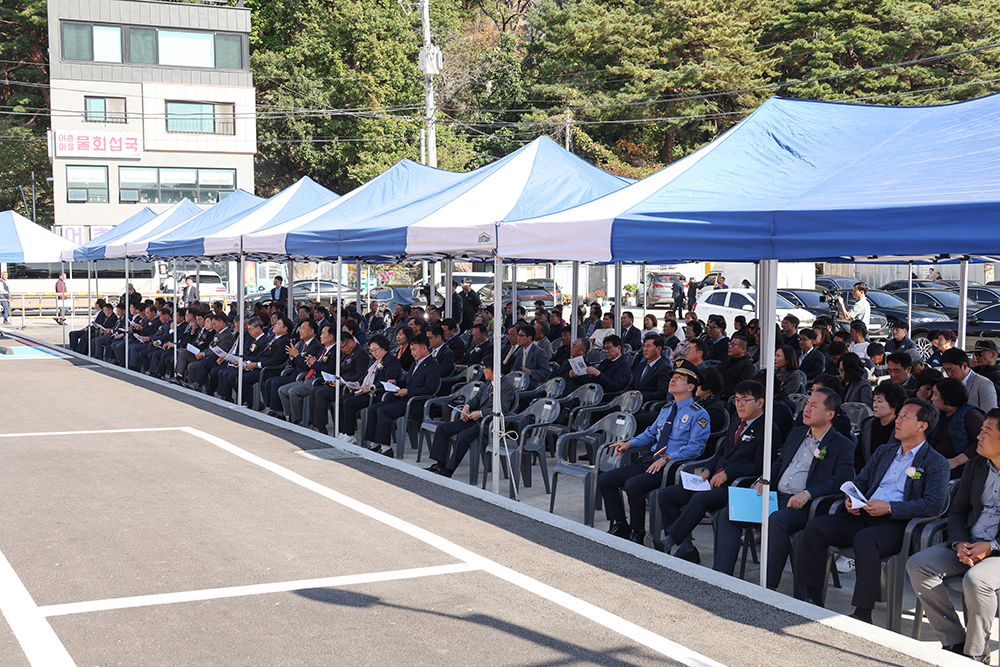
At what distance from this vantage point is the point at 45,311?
126 feet

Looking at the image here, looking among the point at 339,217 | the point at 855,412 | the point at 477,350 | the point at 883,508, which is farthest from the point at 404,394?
the point at 883,508

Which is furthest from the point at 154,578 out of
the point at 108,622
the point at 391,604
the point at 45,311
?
the point at 45,311

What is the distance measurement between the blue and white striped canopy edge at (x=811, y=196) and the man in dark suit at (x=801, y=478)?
1.08m

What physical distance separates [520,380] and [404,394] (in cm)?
135

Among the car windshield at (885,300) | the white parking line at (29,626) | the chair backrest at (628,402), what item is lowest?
the white parking line at (29,626)

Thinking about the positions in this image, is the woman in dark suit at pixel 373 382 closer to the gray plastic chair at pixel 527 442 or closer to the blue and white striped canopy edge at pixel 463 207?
the blue and white striped canopy edge at pixel 463 207

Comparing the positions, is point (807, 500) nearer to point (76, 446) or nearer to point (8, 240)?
point (76, 446)

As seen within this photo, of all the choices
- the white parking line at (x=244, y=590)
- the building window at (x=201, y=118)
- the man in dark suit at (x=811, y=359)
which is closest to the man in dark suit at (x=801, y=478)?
the white parking line at (x=244, y=590)

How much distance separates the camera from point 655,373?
1006 centimetres

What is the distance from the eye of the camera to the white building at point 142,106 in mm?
42344

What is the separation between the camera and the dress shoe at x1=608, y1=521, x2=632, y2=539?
23.7 ft

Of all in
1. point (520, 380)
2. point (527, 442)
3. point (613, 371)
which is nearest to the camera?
point (527, 442)

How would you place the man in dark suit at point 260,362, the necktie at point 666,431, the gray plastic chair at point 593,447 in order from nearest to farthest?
the necktie at point 666,431
the gray plastic chair at point 593,447
the man in dark suit at point 260,362

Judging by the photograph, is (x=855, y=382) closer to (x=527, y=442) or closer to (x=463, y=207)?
(x=527, y=442)
